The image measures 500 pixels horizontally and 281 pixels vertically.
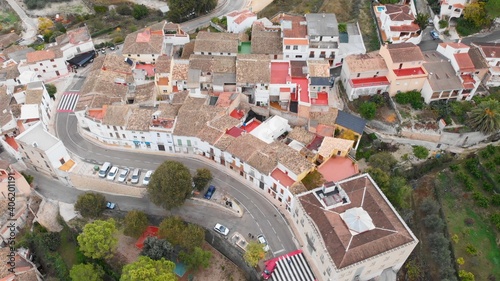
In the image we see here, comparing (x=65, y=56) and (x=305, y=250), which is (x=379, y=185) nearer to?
(x=305, y=250)

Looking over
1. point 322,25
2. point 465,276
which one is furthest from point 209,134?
point 465,276

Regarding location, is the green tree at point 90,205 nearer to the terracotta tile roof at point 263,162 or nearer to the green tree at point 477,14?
the terracotta tile roof at point 263,162

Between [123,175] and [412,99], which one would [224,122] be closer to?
[123,175]

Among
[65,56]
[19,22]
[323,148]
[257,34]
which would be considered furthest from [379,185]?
[19,22]

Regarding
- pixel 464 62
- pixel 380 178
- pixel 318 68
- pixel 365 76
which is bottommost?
pixel 380 178

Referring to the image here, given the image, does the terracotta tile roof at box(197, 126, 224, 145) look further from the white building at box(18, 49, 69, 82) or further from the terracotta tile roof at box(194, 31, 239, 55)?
the white building at box(18, 49, 69, 82)

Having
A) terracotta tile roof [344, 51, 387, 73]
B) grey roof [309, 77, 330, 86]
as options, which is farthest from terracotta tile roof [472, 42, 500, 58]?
grey roof [309, 77, 330, 86]
